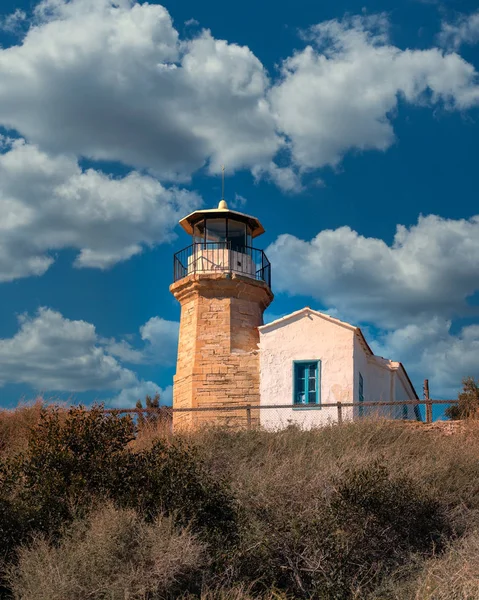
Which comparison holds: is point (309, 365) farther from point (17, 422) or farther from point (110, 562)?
point (110, 562)

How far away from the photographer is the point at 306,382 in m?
21.1

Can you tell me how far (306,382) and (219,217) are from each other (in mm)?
6329

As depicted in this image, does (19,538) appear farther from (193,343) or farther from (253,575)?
(193,343)

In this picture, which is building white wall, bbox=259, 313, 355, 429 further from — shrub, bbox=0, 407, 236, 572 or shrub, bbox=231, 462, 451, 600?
shrub, bbox=0, 407, 236, 572

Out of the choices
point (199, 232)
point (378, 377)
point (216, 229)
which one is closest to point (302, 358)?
point (378, 377)

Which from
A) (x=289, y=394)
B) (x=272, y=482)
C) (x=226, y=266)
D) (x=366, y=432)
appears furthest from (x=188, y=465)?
(x=226, y=266)

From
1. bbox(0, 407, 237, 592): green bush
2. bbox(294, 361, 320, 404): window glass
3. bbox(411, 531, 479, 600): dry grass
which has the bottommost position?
bbox(411, 531, 479, 600): dry grass

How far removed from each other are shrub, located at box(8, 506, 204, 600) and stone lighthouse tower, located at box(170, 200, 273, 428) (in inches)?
411

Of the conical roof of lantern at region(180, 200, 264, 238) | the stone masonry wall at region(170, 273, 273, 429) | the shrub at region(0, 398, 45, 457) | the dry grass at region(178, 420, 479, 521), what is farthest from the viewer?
the conical roof of lantern at region(180, 200, 264, 238)

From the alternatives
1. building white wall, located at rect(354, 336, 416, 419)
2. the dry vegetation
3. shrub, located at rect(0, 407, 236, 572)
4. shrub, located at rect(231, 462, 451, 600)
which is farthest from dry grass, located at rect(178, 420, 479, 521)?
building white wall, located at rect(354, 336, 416, 419)

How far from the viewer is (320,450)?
1405cm

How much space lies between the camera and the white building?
20.5m

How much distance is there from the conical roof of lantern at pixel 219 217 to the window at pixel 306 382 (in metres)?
5.36

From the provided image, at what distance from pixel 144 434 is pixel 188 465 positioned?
6253mm
